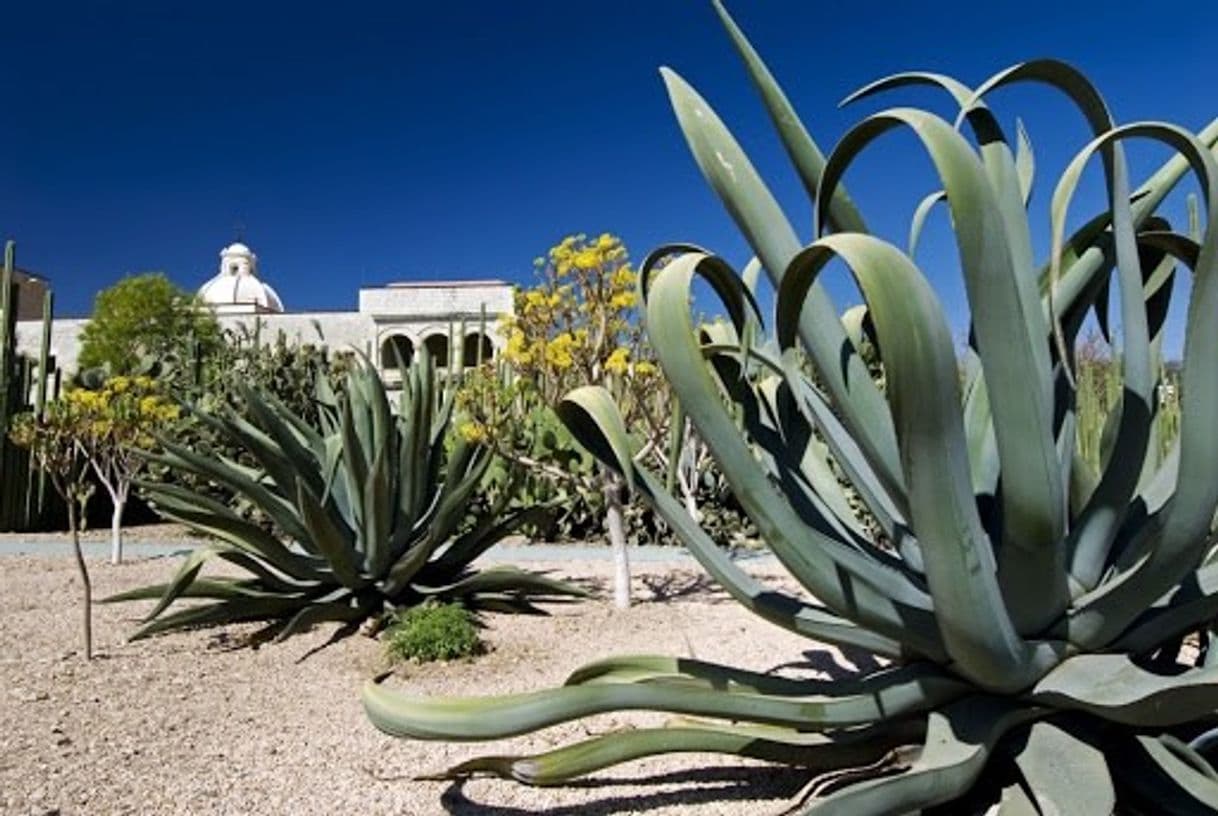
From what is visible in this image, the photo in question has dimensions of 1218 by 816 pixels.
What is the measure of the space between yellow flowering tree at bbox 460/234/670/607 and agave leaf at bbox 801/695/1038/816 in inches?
138

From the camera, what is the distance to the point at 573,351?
5695 millimetres

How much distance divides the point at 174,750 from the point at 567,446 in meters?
7.37

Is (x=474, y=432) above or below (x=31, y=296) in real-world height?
below

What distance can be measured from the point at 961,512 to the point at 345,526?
13.1ft

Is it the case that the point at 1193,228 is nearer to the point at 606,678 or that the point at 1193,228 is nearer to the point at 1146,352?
the point at 1146,352

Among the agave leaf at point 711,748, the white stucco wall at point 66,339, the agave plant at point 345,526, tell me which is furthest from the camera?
the white stucco wall at point 66,339

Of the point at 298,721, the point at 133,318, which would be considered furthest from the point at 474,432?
the point at 133,318

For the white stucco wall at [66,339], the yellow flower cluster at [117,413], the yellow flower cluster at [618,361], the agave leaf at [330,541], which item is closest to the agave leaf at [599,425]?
the agave leaf at [330,541]

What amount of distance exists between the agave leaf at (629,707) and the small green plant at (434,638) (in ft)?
6.25

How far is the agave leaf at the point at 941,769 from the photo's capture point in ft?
6.02

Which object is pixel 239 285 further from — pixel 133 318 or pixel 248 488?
pixel 248 488

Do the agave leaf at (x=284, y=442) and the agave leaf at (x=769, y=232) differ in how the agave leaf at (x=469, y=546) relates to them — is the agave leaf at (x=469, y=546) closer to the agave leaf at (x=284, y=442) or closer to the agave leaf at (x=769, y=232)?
the agave leaf at (x=284, y=442)

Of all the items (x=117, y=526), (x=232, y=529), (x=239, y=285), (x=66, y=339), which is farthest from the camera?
(x=239, y=285)

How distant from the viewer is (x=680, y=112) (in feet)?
7.59
